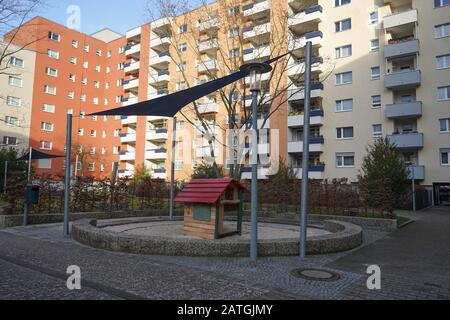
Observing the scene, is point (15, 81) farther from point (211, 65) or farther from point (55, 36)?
point (211, 65)

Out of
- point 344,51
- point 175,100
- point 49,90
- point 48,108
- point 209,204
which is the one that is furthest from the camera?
point 49,90

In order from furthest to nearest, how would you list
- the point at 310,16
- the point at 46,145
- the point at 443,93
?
1. the point at 46,145
2. the point at 310,16
3. the point at 443,93

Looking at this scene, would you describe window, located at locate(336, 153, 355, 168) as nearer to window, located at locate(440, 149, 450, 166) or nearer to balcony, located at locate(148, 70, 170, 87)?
window, located at locate(440, 149, 450, 166)

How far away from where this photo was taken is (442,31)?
28188mm

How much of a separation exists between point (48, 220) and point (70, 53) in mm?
43668

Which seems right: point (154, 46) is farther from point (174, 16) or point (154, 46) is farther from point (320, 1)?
point (174, 16)

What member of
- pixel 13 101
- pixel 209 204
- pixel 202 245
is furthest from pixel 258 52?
pixel 13 101

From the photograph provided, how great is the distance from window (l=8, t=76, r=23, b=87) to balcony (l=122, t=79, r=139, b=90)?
503 inches

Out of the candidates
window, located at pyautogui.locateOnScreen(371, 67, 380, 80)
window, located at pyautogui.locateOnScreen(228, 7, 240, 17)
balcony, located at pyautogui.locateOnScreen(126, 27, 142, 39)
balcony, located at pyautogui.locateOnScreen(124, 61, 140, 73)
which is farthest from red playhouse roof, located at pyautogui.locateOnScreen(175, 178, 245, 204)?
balcony, located at pyautogui.locateOnScreen(126, 27, 142, 39)

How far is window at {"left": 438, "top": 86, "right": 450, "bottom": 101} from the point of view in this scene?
27719 millimetres

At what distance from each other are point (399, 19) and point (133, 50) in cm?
3418

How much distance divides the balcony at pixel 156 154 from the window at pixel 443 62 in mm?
29613

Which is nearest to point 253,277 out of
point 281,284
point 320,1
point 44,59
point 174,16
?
point 281,284

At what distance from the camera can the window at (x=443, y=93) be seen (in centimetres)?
2772
